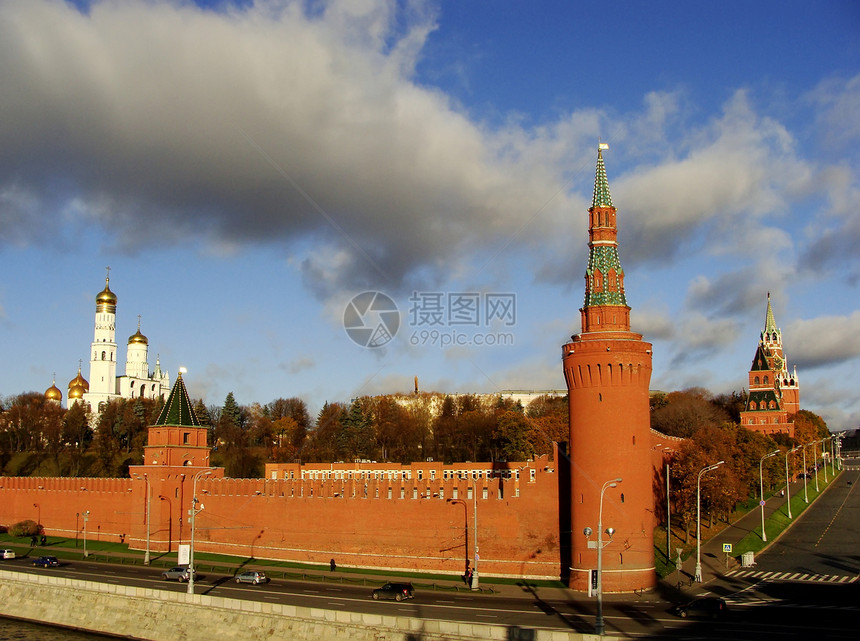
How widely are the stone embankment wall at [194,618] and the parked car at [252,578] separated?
25.5 ft

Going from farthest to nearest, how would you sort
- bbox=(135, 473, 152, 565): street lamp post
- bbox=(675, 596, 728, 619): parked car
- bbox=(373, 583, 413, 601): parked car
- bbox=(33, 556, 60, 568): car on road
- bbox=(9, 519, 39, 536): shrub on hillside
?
bbox=(9, 519, 39, 536): shrub on hillside → bbox=(135, 473, 152, 565): street lamp post → bbox=(33, 556, 60, 568): car on road → bbox=(373, 583, 413, 601): parked car → bbox=(675, 596, 728, 619): parked car

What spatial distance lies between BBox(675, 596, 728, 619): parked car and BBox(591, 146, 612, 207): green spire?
78.1 feet

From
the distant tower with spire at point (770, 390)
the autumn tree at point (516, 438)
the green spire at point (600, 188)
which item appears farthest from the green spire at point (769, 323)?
the green spire at point (600, 188)

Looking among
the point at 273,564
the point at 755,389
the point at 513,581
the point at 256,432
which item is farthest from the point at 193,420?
the point at 755,389

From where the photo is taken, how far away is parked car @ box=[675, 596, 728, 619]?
1601 inches

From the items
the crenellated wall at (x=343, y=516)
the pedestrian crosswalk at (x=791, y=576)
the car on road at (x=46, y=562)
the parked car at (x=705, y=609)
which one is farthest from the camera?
the car on road at (x=46, y=562)

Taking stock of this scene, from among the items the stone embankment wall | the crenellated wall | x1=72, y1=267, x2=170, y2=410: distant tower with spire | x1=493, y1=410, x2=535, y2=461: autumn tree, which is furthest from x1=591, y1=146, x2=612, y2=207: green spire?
x1=72, y1=267, x2=170, y2=410: distant tower with spire

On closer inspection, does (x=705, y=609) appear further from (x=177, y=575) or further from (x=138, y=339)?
(x=138, y=339)

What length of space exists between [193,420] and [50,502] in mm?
18716

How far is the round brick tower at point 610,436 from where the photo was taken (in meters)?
49.2

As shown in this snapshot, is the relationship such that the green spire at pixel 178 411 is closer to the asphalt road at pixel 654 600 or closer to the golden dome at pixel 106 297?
the asphalt road at pixel 654 600

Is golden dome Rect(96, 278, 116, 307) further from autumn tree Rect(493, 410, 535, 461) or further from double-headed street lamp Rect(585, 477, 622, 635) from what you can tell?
double-headed street lamp Rect(585, 477, 622, 635)

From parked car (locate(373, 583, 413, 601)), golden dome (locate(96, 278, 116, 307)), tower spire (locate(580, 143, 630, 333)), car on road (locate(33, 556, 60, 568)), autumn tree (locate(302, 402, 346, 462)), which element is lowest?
car on road (locate(33, 556, 60, 568))

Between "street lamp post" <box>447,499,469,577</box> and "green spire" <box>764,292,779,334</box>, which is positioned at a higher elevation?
"green spire" <box>764,292,779,334</box>
